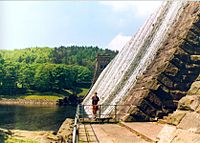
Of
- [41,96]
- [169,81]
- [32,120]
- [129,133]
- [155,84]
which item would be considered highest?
[41,96]

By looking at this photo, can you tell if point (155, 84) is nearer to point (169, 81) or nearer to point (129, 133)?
point (169, 81)

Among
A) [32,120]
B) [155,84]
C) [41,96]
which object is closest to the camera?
[155,84]

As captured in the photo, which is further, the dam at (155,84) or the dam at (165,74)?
the dam at (165,74)

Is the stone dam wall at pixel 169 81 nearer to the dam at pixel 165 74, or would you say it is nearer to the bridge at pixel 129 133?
the dam at pixel 165 74

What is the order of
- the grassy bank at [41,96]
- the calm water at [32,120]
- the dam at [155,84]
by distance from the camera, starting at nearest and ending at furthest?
the dam at [155,84], the calm water at [32,120], the grassy bank at [41,96]

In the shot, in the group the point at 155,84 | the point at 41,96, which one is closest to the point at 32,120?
the point at 155,84

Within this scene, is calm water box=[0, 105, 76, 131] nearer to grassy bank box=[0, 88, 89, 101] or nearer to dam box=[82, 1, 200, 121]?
dam box=[82, 1, 200, 121]

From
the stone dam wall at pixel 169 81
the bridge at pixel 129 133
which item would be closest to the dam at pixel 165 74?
the stone dam wall at pixel 169 81

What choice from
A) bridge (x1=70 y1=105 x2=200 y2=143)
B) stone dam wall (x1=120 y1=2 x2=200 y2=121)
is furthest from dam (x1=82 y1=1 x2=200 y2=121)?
bridge (x1=70 y1=105 x2=200 y2=143)

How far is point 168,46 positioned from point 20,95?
120 meters

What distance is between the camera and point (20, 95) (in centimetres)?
14162

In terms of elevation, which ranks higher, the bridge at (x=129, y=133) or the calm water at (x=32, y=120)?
the bridge at (x=129, y=133)

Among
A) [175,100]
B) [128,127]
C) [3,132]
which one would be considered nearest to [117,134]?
[128,127]

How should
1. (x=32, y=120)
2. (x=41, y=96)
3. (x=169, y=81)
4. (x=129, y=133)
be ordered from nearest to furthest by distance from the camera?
(x=129, y=133), (x=169, y=81), (x=32, y=120), (x=41, y=96)
